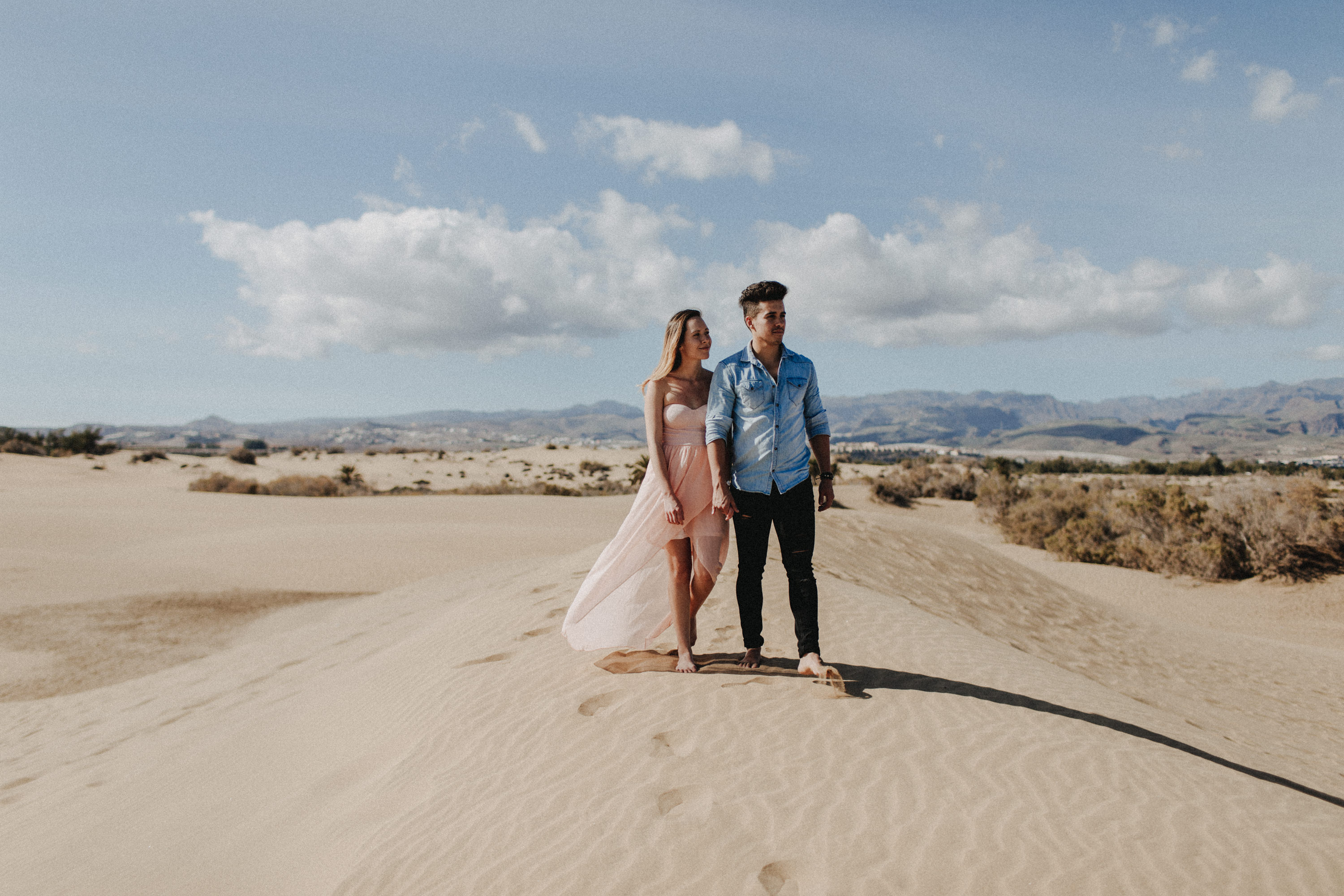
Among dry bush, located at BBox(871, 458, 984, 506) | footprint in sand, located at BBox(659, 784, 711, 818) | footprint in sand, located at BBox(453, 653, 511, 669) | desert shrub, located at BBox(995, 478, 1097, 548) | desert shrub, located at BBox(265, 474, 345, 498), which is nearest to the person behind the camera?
footprint in sand, located at BBox(659, 784, 711, 818)

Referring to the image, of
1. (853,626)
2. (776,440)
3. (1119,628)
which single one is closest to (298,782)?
(776,440)

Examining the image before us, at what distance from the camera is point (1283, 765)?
197 inches

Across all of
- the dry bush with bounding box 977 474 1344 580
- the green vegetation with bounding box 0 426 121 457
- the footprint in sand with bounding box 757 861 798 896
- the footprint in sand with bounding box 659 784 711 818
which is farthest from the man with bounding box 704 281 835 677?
the green vegetation with bounding box 0 426 121 457

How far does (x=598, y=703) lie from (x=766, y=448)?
1883 mm

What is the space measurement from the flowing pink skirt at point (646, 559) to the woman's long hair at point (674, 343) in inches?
17.6

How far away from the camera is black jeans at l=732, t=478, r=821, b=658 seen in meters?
4.16

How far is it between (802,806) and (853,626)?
2933 millimetres

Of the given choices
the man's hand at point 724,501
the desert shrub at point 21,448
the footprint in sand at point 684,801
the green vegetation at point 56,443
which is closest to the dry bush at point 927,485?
the man's hand at point 724,501

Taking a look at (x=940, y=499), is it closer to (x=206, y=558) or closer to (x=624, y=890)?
(x=206, y=558)

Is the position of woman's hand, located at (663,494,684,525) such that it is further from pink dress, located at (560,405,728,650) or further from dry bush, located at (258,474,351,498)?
dry bush, located at (258,474,351,498)

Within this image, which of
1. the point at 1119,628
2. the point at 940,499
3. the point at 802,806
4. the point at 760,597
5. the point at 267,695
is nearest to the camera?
the point at 802,806

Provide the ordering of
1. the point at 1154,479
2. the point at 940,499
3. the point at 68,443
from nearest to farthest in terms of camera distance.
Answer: the point at 940,499
the point at 1154,479
the point at 68,443

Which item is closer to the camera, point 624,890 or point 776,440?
point 624,890

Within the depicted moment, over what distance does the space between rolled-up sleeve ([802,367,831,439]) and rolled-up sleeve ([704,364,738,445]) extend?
473 mm
